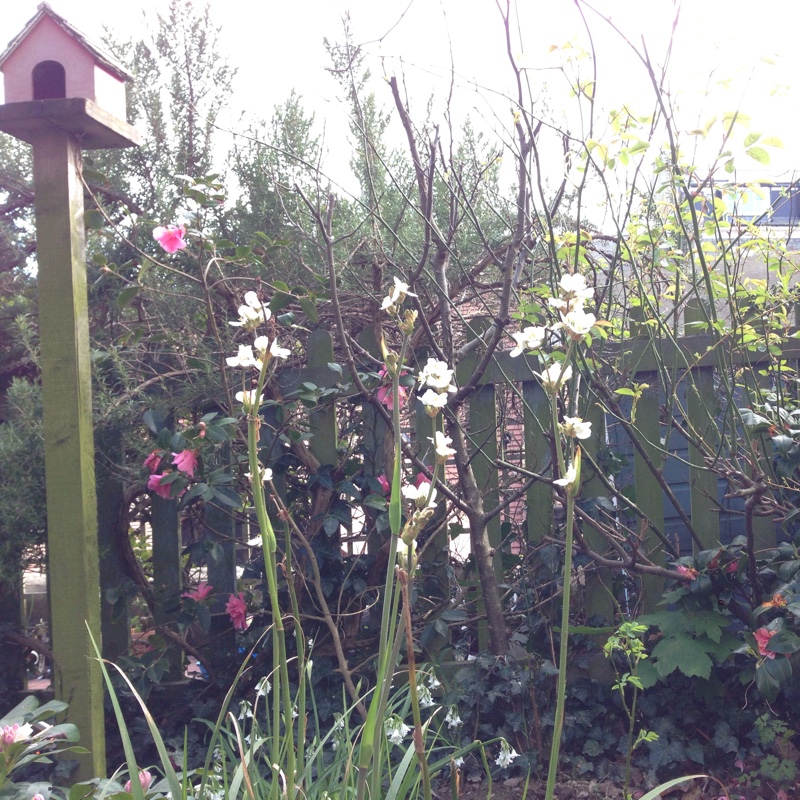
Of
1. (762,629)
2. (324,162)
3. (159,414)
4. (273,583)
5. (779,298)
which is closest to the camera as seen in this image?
(273,583)

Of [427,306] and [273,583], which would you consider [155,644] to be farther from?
[273,583]

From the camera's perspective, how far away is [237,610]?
2.49 metres

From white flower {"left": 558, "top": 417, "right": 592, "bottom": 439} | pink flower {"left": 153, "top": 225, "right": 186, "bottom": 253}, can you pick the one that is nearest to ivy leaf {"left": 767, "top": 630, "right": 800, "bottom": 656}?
white flower {"left": 558, "top": 417, "right": 592, "bottom": 439}

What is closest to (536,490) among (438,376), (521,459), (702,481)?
(521,459)

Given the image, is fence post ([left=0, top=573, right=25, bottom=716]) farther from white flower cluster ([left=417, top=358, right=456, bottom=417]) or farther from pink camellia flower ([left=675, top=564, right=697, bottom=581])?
white flower cluster ([left=417, top=358, right=456, bottom=417])

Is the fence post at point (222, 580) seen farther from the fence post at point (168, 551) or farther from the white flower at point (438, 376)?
the white flower at point (438, 376)

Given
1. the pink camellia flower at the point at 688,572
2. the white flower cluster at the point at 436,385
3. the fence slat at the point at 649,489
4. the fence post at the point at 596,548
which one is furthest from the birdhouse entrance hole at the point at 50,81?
the pink camellia flower at the point at 688,572

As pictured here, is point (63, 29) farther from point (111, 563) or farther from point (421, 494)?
point (421, 494)

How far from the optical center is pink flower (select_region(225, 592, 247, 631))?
2490mm

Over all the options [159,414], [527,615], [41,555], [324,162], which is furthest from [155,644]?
[324,162]

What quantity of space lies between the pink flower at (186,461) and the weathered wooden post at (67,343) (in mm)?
262

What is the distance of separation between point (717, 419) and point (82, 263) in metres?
1.93

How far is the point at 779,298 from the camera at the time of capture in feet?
7.48

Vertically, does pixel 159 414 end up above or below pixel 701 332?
below
